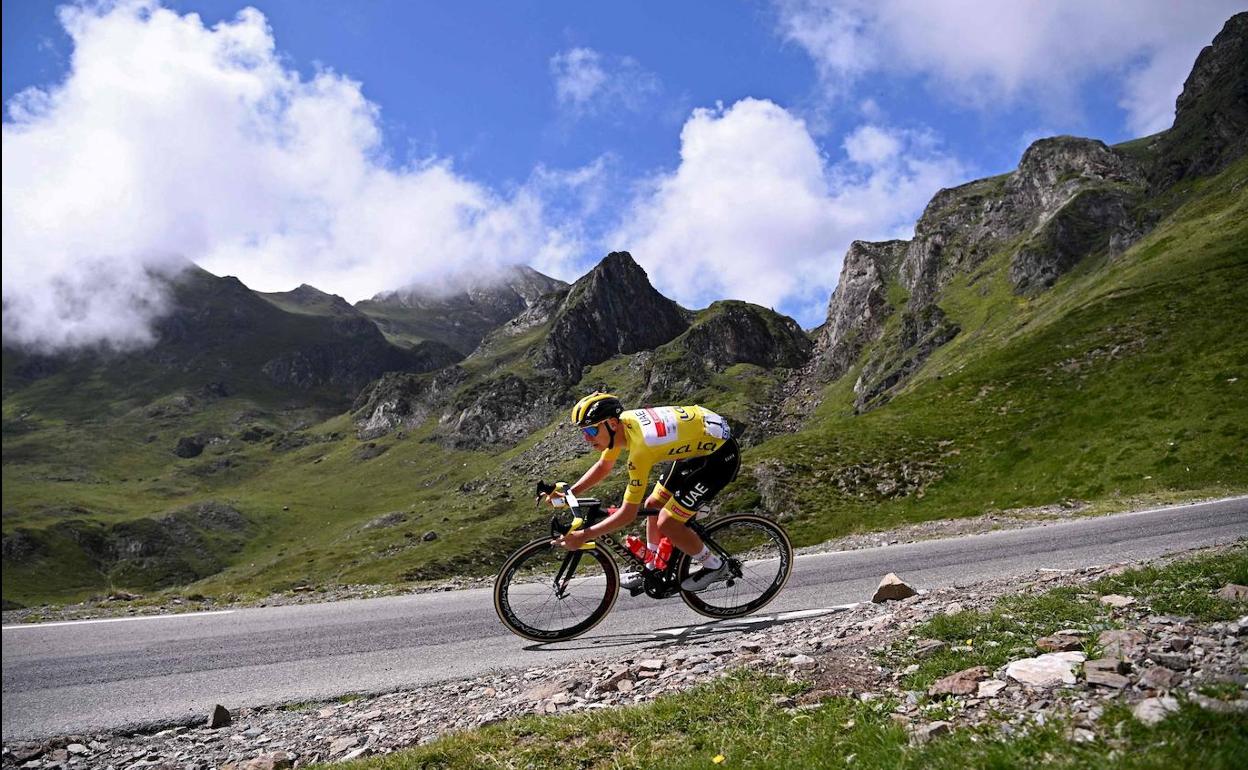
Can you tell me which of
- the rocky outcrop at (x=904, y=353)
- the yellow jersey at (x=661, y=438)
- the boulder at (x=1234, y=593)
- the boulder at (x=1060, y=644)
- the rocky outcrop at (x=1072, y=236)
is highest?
the rocky outcrop at (x=1072, y=236)

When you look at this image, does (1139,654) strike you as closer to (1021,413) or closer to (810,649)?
(810,649)

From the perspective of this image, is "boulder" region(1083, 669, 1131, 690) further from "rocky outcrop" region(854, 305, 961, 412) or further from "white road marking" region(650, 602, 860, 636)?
"rocky outcrop" region(854, 305, 961, 412)

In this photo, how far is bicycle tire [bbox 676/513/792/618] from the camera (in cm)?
1197

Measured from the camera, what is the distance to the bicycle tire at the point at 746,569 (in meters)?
12.0

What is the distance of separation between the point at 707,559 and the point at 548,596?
280 cm

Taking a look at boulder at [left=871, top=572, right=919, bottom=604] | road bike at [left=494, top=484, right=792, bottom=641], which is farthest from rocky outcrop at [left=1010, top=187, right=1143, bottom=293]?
road bike at [left=494, top=484, right=792, bottom=641]

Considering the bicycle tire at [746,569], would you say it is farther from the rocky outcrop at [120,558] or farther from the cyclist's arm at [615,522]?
the rocky outcrop at [120,558]

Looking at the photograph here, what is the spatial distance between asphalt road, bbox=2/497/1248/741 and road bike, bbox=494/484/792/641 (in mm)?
387

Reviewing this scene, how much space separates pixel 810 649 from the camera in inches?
347

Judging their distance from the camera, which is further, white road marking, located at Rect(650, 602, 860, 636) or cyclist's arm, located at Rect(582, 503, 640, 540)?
white road marking, located at Rect(650, 602, 860, 636)

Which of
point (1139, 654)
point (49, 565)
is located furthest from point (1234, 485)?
point (49, 565)

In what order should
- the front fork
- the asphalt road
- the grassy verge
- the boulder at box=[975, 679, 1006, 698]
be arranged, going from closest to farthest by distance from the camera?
the grassy verge
the boulder at box=[975, 679, 1006, 698]
the asphalt road
the front fork

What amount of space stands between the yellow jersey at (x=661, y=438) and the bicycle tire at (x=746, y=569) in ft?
5.19

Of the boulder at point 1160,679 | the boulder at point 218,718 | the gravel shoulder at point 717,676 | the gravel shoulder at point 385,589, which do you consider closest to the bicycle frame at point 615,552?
the gravel shoulder at point 717,676
